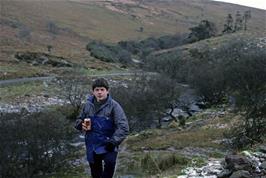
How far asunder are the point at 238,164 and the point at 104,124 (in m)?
5.18

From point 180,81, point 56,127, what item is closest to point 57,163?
point 56,127

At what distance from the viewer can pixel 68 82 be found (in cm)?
5244

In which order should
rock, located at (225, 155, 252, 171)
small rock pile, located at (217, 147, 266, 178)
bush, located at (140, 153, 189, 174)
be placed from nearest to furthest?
small rock pile, located at (217, 147, 266, 178)
rock, located at (225, 155, 252, 171)
bush, located at (140, 153, 189, 174)

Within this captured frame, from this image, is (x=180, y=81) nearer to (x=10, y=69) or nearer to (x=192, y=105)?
(x=192, y=105)

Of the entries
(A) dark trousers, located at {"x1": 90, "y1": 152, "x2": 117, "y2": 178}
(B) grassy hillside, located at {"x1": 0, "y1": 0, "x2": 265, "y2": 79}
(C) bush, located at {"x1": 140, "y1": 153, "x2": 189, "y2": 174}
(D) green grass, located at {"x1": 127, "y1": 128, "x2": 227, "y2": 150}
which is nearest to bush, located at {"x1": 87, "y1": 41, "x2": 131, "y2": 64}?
(B) grassy hillside, located at {"x1": 0, "y1": 0, "x2": 265, "y2": 79}

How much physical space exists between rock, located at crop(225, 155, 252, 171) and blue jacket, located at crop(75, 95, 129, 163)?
15.9ft

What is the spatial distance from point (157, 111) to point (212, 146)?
1781 cm

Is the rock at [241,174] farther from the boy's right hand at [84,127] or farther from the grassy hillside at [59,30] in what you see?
the grassy hillside at [59,30]

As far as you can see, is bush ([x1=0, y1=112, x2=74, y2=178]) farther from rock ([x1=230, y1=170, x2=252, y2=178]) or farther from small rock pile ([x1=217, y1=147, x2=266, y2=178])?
rock ([x1=230, y1=170, x2=252, y2=178])

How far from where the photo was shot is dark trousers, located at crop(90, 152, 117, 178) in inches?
335

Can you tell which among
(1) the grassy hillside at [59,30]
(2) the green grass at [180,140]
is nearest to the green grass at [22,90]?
(1) the grassy hillside at [59,30]

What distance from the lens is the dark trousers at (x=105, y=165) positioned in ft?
27.9

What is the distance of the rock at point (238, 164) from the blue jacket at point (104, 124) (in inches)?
191

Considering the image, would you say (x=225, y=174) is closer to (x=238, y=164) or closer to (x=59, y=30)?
(x=238, y=164)
